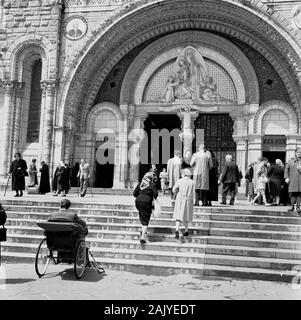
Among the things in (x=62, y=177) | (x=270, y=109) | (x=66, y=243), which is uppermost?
(x=270, y=109)

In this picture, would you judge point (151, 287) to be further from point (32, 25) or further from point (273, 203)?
point (32, 25)

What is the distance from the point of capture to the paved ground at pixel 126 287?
602 cm

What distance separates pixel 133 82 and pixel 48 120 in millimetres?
4565

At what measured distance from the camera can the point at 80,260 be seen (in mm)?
7133

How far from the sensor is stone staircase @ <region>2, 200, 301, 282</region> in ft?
25.9

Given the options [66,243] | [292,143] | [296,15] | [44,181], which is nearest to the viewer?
[66,243]

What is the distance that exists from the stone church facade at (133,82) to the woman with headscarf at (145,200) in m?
9.75

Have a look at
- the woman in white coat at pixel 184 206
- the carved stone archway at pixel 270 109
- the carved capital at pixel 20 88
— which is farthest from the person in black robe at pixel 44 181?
the carved stone archway at pixel 270 109

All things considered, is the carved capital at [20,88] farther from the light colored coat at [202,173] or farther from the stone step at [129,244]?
the light colored coat at [202,173]

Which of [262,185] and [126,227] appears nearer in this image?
[126,227]

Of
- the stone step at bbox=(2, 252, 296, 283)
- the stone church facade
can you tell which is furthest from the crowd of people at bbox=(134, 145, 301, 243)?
the stone church facade

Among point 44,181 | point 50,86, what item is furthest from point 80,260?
point 50,86

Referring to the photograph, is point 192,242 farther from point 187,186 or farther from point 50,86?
point 50,86

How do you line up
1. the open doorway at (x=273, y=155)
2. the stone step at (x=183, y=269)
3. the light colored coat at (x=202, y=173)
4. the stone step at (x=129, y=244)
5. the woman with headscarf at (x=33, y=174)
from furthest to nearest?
the open doorway at (x=273, y=155) → the woman with headscarf at (x=33, y=174) → the light colored coat at (x=202, y=173) → the stone step at (x=129, y=244) → the stone step at (x=183, y=269)
